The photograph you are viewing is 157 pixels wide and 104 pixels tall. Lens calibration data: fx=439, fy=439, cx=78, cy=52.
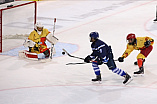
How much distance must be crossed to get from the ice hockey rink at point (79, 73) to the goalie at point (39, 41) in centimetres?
21

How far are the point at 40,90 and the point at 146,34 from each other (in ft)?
17.0

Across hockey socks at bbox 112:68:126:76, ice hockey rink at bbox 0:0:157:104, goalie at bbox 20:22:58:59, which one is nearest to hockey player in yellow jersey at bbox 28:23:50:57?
goalie at bbox 20:22:58:59

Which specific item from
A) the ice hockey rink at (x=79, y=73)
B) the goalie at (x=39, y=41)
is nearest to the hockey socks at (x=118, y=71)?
the ice hockey rink at (x=79, y=73)

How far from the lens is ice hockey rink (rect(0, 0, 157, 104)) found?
24.5 ft

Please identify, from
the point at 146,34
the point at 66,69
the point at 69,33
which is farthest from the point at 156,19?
the point at 66,69

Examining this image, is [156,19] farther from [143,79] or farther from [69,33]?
[143,79]

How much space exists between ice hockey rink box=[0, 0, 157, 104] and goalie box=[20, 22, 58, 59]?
8.1 inches

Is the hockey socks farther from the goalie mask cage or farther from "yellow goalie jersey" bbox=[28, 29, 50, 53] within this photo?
the goalie mask cage

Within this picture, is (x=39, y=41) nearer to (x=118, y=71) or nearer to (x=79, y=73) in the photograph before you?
(x=79, y=73)

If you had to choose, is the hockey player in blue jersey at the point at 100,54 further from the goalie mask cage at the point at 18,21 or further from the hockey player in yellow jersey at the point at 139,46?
the goalie mask cage at the point at 18,21

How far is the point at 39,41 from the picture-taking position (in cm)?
987

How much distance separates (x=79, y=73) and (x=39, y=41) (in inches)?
59.1

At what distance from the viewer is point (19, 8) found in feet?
37.2

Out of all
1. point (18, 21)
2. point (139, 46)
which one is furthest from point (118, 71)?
point (18, 21)
